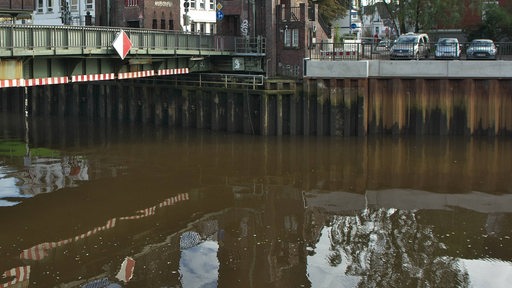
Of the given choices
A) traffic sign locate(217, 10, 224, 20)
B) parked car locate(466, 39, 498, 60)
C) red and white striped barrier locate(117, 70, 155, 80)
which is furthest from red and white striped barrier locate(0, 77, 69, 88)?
parked car locate(466, 39, 498, 60)

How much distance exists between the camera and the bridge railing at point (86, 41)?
28625mm

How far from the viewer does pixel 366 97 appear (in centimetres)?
4400

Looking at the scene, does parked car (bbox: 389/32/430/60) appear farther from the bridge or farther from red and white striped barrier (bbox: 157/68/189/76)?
red and white striped barrier (bbox: 157/68/189/76)

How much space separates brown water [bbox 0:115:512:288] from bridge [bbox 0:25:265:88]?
15.1 feet

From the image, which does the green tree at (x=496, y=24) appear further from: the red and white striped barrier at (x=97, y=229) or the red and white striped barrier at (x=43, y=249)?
the red and white striped barrier at (x=43, y=249)

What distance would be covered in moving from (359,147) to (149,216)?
1805 centimetres

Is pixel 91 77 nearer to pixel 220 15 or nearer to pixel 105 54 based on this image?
pixel 105 54

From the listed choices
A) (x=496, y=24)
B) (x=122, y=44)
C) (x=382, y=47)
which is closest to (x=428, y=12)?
(x=496, y=24)

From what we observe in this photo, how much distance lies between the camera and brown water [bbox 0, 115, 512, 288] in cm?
1986

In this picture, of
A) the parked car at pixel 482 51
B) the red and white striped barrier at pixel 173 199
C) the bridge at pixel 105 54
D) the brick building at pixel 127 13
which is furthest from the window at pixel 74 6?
the red and white striped barrier at pixel 173 199

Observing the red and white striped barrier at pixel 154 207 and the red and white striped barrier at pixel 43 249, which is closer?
the red and white striped barrier at pixel 43 249

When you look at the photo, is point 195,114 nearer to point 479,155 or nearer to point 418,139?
point 418,139

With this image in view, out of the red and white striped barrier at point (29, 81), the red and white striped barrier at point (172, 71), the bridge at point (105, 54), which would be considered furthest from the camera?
the red and white striped barrier at point (172, 71)

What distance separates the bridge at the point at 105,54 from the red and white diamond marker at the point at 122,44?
17.5 inches
